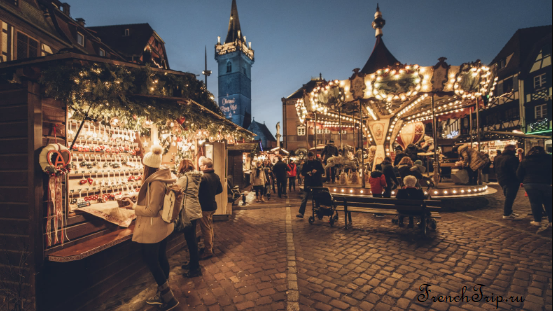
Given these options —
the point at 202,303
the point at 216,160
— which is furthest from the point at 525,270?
the point at 216,160

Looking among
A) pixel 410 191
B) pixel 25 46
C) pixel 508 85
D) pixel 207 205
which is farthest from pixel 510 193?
pixel 508 85

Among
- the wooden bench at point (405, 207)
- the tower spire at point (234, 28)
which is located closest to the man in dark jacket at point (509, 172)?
the wooden bench at point (405, 207)

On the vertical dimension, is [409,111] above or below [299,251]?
above

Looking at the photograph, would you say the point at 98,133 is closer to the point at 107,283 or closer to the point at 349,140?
the point at 107,283

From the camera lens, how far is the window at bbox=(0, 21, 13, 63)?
991 cm

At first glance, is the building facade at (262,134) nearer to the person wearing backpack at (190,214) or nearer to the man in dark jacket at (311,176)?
the man in dark jacket at (311,176)

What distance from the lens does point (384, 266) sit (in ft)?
13.0

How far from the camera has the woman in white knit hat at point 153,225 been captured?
287 cm

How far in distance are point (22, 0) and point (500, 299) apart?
61.7ft

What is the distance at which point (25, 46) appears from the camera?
1104cm

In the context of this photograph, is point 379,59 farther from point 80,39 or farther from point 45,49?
point 80,39

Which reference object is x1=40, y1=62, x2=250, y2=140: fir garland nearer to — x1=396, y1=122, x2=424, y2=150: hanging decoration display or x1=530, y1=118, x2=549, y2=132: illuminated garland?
x1=530, y1=118, x2=549, y2=132: illuminated garland

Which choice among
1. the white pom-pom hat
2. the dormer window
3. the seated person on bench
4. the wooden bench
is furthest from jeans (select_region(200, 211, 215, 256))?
the dormer window

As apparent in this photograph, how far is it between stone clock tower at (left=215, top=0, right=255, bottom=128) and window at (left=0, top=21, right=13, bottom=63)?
4267 centimetres
